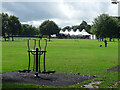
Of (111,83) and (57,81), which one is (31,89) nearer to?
(57,81)

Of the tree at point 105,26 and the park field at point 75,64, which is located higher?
the tree at point 105,26

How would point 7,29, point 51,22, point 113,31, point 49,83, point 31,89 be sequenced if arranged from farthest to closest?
1. point 51,22
2. point 113,31
3. point 7,29
4. point 49,83
5. point 31,89

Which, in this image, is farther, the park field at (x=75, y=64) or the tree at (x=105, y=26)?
the tree at (x=105, y=26)

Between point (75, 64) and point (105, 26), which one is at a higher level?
point (105, 26)

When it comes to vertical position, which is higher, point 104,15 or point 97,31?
point 104,15

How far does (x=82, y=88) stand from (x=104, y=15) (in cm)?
8157

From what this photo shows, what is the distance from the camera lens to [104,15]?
85938 millimetres

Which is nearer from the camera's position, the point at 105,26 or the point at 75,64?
the point at 75,64

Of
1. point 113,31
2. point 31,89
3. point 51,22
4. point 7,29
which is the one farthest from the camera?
point 51,22

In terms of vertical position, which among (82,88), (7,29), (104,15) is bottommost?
(82,88)

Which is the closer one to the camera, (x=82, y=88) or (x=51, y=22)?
(x=82, y=88)

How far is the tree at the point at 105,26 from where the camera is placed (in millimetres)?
83125

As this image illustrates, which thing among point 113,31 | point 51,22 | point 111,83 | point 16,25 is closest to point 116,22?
point 113,31

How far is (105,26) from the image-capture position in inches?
3282
